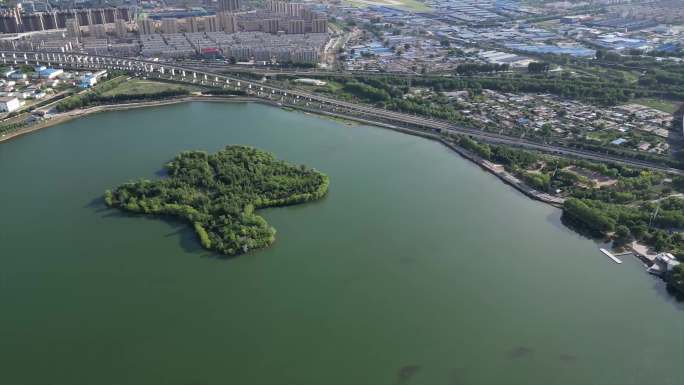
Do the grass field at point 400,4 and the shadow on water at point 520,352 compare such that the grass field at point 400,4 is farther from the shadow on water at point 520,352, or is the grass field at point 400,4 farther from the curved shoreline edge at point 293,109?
the shadow on water at point 520,352

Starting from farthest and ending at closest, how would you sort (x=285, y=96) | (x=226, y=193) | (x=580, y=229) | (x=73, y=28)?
(x=73, y=28) → (x=285, y=96) → (x=226, y=193) → (x=580, y=229)

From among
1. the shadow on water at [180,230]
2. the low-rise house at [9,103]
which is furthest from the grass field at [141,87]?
the shadow on water at [180,230]

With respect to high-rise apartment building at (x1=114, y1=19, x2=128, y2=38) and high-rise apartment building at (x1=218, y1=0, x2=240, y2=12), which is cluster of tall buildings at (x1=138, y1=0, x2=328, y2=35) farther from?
high-rise apartment building at (x1=218, y1=0, x2=240, y2=12)

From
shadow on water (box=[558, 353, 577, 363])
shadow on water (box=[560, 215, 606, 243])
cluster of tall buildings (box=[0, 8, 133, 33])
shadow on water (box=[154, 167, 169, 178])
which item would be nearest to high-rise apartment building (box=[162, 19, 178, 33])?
cluster of tall buildings (box=[0, 8, 133, 33])

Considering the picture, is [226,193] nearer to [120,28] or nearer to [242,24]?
[120,28]

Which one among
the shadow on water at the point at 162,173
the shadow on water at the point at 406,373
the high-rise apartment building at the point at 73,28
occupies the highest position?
the high-rise apartment building at the point at 73,28

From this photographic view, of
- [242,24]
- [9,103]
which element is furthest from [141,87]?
[242,24]
